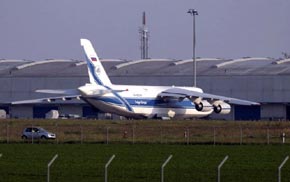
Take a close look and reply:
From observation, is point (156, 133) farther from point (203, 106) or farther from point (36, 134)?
point (203, 106)

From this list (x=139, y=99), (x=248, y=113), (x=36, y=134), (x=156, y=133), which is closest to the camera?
(x=36, y=134)

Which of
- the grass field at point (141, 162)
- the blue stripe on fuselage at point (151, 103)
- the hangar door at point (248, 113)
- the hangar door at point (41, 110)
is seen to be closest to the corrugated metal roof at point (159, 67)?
the hangar door at point (248, 113)

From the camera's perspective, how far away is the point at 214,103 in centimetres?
9788

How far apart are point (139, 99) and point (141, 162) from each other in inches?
2009

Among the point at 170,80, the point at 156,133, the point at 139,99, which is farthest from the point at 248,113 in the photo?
the point at 156,133

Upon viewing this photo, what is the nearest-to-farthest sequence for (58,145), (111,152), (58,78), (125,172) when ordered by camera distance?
(125,172) < (111,152) < (58,145) < (58,78)

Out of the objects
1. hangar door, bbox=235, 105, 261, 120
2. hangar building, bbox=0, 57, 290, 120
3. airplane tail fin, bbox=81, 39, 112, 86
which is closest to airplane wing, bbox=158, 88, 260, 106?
airplane tail fin, bbox=81, 39, 112, 86

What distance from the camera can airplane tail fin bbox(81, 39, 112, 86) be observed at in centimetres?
9412

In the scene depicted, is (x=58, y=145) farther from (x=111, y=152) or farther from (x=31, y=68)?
(x=31, y=68)

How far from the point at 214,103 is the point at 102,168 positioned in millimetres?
58857

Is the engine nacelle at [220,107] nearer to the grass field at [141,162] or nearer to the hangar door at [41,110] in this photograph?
the hangar door at [41,110]

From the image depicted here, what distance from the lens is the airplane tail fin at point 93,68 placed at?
9412cm

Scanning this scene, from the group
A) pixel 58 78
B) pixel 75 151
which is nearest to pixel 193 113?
pixel 58 78

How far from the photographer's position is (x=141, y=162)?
143 feet
